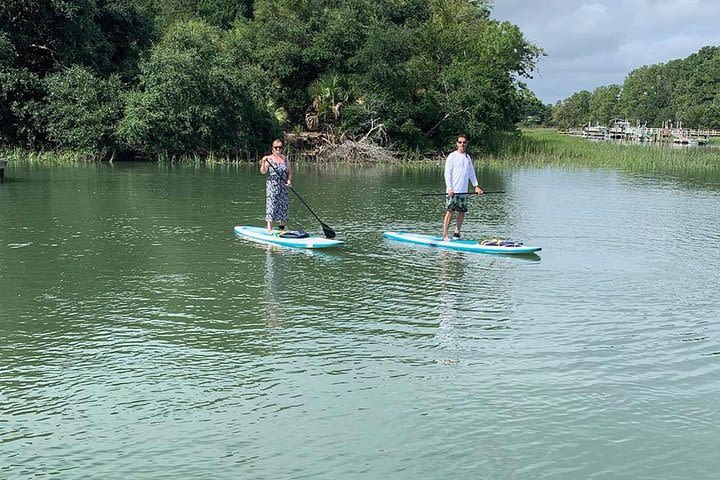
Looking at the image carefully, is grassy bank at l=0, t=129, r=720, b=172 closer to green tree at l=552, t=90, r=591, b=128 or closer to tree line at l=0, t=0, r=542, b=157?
tree line at l=0, t=0, r=542, b=157

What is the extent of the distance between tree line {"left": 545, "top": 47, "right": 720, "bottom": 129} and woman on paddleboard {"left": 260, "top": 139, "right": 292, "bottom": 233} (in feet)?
285

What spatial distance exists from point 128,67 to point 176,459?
3716 cm

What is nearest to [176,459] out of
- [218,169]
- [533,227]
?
[533,227]

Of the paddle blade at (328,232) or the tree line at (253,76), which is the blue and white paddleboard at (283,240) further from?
the tree line at (253,76)

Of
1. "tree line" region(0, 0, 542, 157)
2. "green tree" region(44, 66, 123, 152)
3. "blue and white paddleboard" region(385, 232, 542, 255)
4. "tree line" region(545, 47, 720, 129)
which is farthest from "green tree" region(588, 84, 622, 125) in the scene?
"blue and white paddleboard" region(385, 232, 542, 255)

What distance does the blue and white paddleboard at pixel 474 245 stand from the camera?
508 inches

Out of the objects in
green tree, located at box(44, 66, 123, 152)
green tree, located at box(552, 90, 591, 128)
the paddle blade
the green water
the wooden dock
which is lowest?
the green water

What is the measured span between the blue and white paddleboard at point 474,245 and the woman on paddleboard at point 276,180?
2.28 m

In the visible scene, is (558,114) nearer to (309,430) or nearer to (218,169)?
(218,169)

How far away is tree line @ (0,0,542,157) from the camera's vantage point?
112 ft

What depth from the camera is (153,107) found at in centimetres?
3375

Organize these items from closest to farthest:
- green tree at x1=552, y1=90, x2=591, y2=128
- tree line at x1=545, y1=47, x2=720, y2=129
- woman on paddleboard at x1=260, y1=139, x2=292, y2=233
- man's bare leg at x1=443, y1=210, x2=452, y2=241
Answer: man's bare leg at x1=443, y1=210, x2=452, y2=241 < woman on paddleboard at x1=260, y1=139, x2=292, y2=233 < tree line at x1=545, y1=47, x2=720, y2=129 < green tree at x1=552, y1=90, x2=591, y2=128

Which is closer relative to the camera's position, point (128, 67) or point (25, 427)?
point (25, 427)

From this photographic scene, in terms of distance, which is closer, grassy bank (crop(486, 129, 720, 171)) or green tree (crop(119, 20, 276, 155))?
green tree (crop(119, 20, 276, 155))
